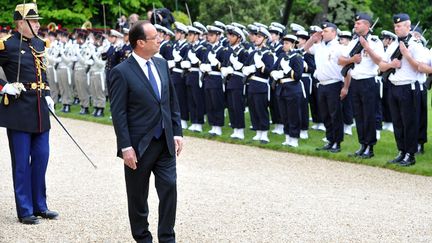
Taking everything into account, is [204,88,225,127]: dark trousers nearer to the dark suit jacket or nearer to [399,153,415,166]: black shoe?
[399,153,415,166]: black shoe

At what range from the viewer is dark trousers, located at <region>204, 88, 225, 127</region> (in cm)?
1638

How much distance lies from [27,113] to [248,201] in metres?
2.60

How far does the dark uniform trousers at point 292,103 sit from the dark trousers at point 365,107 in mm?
1539

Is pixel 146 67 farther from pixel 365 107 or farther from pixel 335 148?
pixel 335 148

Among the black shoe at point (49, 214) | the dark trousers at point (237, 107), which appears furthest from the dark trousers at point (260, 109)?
the black shoe at point (49, 214)

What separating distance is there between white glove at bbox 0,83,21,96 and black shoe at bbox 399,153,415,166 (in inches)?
234

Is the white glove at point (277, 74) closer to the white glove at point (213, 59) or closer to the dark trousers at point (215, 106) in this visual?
the white glove at point (213, 59)

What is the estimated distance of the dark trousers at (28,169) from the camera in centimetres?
873

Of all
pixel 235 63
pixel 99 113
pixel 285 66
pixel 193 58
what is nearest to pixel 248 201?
pixel 285 66

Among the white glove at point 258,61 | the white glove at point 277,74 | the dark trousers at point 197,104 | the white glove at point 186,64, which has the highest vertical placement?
the white glove at point 258,61

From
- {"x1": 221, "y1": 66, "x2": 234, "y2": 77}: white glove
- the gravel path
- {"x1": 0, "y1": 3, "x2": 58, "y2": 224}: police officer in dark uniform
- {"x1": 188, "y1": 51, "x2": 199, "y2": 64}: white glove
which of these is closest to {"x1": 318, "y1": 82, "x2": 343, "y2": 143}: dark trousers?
the gravel path

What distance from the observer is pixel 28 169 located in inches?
348

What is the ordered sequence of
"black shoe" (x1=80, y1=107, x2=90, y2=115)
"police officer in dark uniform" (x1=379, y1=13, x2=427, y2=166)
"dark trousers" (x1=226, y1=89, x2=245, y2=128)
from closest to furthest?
"police officer in dark uniform" (x1=379, y1=13, x2=427, y2=166)
"dark trousers" (x1=226, y1=89, x2=245, y2=128)
"black shoe" (x1=80, y1=107, x2=90, y2=115)

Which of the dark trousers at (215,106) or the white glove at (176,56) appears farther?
the white glove at (176,56)
